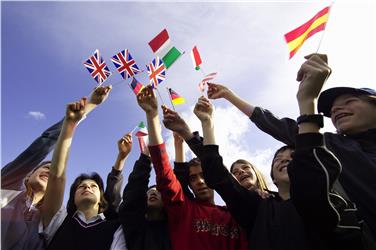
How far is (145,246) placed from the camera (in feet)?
10.2

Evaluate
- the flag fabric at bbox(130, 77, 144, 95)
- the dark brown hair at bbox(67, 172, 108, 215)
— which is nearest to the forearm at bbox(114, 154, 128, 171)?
the dark brown hair at bbox(67, 172, 108, 215)

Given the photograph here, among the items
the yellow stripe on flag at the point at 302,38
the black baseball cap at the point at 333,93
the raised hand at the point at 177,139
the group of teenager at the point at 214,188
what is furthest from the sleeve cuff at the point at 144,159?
the yellow stripe on flag at the point at 302,38

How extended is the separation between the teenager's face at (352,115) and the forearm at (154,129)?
1.67 metres

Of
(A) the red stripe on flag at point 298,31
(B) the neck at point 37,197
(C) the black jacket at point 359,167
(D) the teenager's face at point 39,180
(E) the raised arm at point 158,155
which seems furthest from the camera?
(D) the teenager's face at point 39,180

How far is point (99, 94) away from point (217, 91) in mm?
1537

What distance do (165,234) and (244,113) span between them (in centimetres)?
152

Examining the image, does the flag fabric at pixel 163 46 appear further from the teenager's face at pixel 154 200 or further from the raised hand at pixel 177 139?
the teenager's face at pixel 154 200

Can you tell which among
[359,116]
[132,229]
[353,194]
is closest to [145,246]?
[132,229]

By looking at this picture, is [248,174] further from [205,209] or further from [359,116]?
[359,116]

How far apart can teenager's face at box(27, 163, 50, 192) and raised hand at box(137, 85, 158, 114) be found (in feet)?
4.46

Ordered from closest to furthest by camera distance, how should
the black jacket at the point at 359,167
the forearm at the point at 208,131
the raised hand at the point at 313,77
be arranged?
the raised hand at the point at 313,77, the black jacket at the point at 359,167, the forearm at the point at 208,131

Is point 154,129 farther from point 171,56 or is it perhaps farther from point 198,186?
point 171,56

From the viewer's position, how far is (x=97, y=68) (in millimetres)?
5574

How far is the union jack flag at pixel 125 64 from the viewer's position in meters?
5.51
